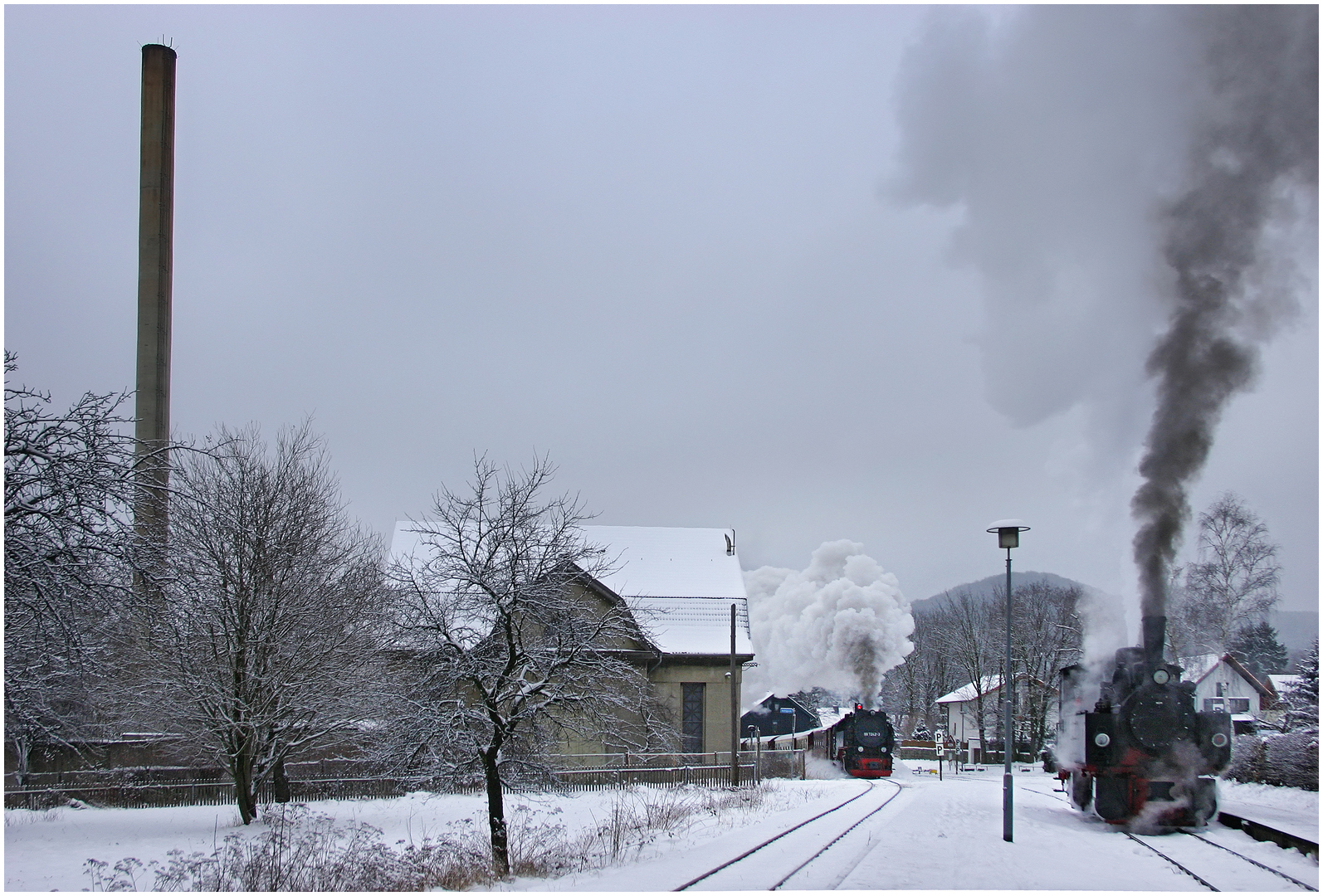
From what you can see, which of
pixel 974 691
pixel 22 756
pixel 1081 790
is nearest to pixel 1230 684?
pixel 974 691

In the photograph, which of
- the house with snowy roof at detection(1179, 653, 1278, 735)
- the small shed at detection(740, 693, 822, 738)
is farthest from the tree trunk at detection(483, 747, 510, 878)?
the small shed at detection(740, 693, 822, 738)

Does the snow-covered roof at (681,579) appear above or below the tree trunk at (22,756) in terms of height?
above

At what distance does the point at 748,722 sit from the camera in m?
55.3

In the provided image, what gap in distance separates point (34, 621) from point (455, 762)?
560 cm

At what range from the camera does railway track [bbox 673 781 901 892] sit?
452 inches

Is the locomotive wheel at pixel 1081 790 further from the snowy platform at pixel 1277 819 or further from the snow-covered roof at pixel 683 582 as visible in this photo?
the snow-covered roof at pixel 683 582

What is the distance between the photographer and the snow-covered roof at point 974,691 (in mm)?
54362

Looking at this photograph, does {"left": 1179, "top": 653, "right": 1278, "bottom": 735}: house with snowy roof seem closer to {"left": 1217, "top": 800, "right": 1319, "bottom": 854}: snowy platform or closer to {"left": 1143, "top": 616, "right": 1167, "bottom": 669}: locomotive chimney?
{"left": 1217, "top": 800, "right": 1319, "bottom": 854}: snowy platform

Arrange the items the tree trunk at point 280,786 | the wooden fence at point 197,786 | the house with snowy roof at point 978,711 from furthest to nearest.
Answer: the house with snowy roof at point 978,711 < the tree trunk at point 280,786 < the wooden fence at point 197,786

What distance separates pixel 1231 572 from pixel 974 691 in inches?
1172

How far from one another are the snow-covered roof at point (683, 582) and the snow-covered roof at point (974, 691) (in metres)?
21.0

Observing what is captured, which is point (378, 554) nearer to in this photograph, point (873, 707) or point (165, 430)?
point (165, 430)

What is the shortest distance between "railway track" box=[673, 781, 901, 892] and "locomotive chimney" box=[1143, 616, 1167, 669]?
5.68 metres

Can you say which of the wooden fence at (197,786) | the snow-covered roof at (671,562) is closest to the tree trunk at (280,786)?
the wooden fence at (197,786)
